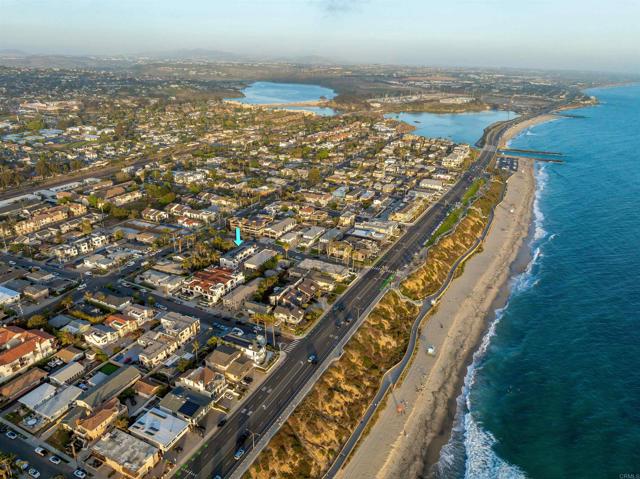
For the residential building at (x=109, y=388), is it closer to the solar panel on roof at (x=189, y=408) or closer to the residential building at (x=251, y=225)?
the solar panel on roof at (x=189, y=408)

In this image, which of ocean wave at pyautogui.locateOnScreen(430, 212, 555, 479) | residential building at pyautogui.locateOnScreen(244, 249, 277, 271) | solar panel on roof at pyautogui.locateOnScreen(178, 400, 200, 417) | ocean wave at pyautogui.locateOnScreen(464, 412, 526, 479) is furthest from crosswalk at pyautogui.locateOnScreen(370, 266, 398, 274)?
solar panel on roof at pyautogui.locateOnScreen(178, 400, 200, 417)

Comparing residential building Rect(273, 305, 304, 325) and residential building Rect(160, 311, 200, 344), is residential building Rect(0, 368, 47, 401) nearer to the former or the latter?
residential building Rect(160, 311, 200, 344)

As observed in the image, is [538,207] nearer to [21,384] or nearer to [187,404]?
[187,404]

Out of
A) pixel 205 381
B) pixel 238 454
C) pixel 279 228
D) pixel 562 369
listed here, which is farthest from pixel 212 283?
pixel 562 369

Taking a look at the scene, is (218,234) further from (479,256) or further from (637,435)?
(637,435)

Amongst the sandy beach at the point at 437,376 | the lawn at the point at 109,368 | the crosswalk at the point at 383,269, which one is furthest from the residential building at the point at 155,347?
the crosswalk at the point at 383,269

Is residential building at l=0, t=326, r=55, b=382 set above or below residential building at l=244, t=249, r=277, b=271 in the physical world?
below
